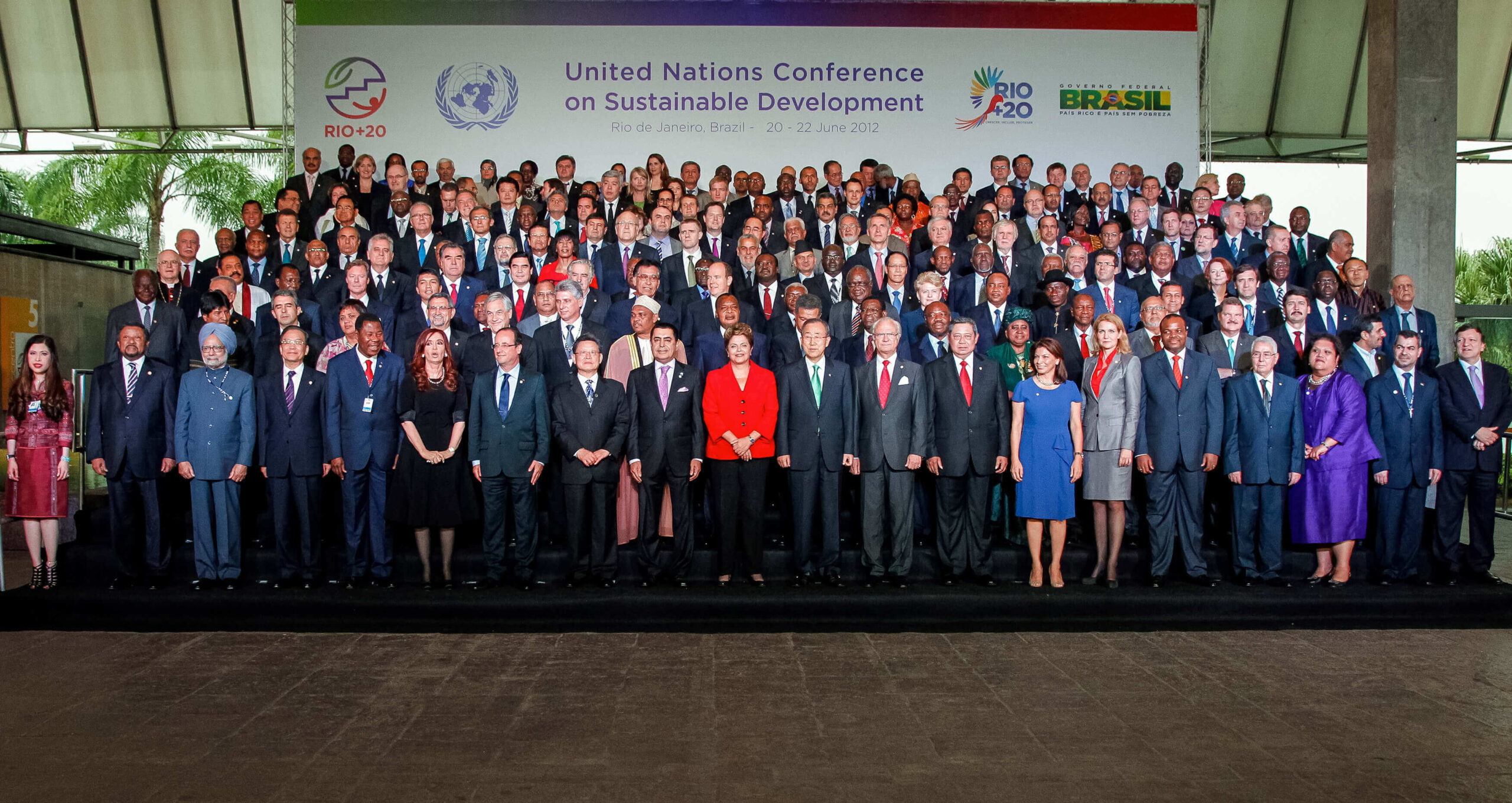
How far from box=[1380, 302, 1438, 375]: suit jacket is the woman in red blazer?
13.9 feet

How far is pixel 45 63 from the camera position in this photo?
13.3 metres

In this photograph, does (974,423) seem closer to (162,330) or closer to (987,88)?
(162,330)

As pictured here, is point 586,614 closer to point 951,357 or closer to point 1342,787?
point 951,357

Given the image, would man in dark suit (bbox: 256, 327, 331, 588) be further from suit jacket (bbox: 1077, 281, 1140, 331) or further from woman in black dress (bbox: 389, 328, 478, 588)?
suit jacket (bbox: 1077, 281, 1140, 331)

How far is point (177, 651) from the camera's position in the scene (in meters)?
5.20

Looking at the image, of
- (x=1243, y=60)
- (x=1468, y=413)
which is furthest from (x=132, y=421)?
(x=1243, y=60)

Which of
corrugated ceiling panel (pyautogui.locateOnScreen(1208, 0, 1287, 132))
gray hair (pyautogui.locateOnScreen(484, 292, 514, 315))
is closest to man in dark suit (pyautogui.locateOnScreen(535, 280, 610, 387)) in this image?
gray hair (pyautogui.locateOnScreen(484, 292, 514, 315))

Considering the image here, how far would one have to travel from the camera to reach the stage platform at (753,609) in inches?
227

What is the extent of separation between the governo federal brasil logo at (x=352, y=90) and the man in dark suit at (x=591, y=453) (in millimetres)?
6470

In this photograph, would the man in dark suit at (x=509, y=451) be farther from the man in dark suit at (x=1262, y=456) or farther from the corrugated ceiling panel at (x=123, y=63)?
the corrugated ceiling panel at (x=123, y=63)

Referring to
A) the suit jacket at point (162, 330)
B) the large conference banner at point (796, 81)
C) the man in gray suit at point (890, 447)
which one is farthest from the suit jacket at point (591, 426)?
the large conference banner at point (796, 81)

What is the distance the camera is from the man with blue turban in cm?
612

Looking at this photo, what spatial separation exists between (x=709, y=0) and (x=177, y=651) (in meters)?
8.71

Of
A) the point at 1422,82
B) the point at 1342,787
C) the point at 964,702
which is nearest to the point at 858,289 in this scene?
the point at 964,702
